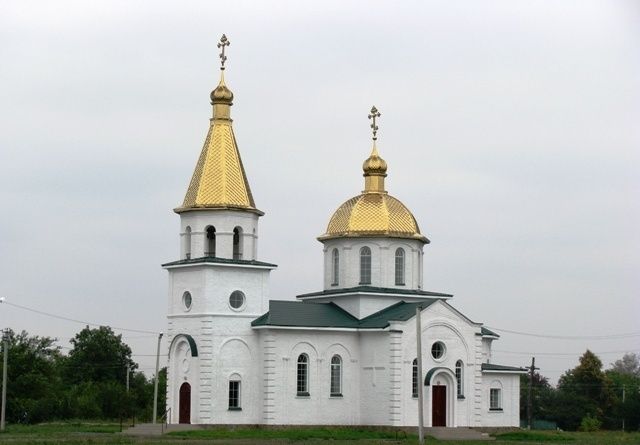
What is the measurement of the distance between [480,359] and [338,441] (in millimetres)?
11390

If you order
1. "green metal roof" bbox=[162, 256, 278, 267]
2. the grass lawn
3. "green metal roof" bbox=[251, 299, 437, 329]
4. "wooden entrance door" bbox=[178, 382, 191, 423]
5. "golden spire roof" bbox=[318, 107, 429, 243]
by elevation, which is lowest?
the grass lawn

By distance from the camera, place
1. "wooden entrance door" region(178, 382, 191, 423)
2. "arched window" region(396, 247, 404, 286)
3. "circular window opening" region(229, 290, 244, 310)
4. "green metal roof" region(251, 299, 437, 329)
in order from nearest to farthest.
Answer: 1. "wooden entrance door" region(178, 382, 191, 423)
2. "circular window opening" region(229, 290, 244, 310)
3. "green metal roof" region(251, 299, 437, 329)
4. "arched window" region(396, 247, 404, 286)

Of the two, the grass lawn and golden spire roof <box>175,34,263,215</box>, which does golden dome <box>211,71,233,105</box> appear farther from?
the grass lawn

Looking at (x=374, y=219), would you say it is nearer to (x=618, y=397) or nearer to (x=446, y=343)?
(x=446, y=343)

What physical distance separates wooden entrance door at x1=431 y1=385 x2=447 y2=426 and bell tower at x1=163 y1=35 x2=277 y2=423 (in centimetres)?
782

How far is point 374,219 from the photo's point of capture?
66125 millimetres

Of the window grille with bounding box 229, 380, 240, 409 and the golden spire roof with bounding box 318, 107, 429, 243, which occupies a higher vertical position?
the golden spire roof with bounding box 318, 107, 429, 243

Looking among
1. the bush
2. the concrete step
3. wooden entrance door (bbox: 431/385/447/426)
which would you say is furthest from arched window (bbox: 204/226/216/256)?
the bush

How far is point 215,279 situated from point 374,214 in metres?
9.14

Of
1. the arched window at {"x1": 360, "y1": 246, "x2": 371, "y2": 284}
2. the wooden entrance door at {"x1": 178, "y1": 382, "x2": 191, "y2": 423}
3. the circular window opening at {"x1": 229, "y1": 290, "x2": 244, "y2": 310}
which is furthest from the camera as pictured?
the arched window at {"x1": 360, "y1": 246, "x2": 371, "y2": 284}

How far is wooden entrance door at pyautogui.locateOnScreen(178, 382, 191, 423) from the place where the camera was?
6091 cm

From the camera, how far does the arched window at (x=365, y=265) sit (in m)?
65.9

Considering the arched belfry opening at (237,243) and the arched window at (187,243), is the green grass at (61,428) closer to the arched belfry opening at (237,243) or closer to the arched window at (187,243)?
the arched window at (187,243)

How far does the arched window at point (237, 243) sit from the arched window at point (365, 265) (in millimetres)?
6867
